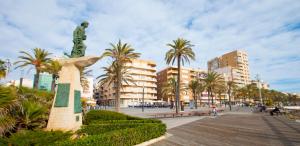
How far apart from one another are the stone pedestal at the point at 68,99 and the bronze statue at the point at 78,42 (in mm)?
1353

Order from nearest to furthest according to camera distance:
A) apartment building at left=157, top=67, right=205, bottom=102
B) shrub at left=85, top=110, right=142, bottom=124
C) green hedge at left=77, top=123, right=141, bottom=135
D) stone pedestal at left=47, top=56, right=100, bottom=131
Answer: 1. stone pedestal at left=47, top=56, right=100, bottom=131
2. green hedge at left=77, top=123, right=141, bottom=135
3. shrub at left=85, top=110, right=142, bottom=124
4. apartment building at left=157, top=67, right=205, bottom=102

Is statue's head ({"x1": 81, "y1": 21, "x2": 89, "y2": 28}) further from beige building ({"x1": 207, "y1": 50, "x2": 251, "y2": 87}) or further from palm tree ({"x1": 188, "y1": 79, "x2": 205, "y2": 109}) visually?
beige building ({"x1": 207, "y1": 50, "x2": 251, "y2": 87})

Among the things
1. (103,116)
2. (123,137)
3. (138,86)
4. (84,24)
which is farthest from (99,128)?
(138,86)

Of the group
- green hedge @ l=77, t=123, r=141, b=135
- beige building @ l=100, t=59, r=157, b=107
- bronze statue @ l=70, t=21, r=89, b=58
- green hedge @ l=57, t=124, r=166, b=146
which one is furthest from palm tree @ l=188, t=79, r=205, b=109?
bronze statue @ l=70, t=21, r=89, b=58

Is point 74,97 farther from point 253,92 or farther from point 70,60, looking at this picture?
point 253,92

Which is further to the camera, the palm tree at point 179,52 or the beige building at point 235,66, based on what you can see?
the beige building at point 235,66

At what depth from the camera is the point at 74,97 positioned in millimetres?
10992

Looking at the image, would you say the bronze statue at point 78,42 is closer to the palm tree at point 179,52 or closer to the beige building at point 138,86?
the palm tree at point 179,52

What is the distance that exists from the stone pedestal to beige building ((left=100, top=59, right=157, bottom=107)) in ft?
238

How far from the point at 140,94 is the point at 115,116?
245 feet

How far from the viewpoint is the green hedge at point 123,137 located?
6961mm

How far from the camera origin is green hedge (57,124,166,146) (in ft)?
22.8

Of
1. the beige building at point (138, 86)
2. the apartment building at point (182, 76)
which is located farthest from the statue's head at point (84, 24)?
the apartment building at point (182, 76)

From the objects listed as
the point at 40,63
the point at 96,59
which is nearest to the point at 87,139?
the point at 96,59
